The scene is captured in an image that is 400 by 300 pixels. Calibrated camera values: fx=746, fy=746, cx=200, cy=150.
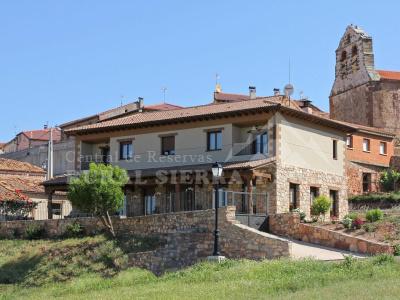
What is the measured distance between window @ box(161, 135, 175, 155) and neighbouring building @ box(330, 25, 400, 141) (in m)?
25.3

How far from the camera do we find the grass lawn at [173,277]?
1994 centimetres

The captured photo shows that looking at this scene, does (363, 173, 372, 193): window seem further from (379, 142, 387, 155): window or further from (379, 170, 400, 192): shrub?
(379, 142, 387, 155): window

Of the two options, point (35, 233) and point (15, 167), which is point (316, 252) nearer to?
point (35, 233)

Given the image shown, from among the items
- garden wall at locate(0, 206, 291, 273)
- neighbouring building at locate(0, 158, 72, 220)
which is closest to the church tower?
neighbouring building at locate(0, 158, 72, 220)

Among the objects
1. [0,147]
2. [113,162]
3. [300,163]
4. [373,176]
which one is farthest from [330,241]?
[0,147]

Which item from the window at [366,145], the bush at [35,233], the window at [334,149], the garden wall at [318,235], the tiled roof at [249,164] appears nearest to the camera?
the garden wall at [318,235]

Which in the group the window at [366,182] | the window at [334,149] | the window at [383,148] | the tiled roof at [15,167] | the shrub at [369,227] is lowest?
the shrub at [369,227]

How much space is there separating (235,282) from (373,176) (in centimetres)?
3207

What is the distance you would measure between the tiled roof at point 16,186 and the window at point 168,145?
A: 27.5 feet

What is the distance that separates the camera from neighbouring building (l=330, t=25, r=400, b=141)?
60.0 metres

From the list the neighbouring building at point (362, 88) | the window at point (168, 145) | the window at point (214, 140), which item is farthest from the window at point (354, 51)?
the window at point (214, 140)

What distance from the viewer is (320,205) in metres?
36.2

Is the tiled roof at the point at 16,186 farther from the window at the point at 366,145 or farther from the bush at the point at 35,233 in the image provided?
the window at the point at 366,145

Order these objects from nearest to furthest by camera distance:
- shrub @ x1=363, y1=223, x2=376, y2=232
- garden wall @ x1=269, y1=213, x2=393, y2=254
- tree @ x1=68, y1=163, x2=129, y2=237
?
1. garden wall @ x1=269, y1=213, x2=393, y2=254
2. shrub @ x1=363, y1=223, x2=376, y2=232
3. tree @ x1=68, y1=163, x2=129, y2=237
